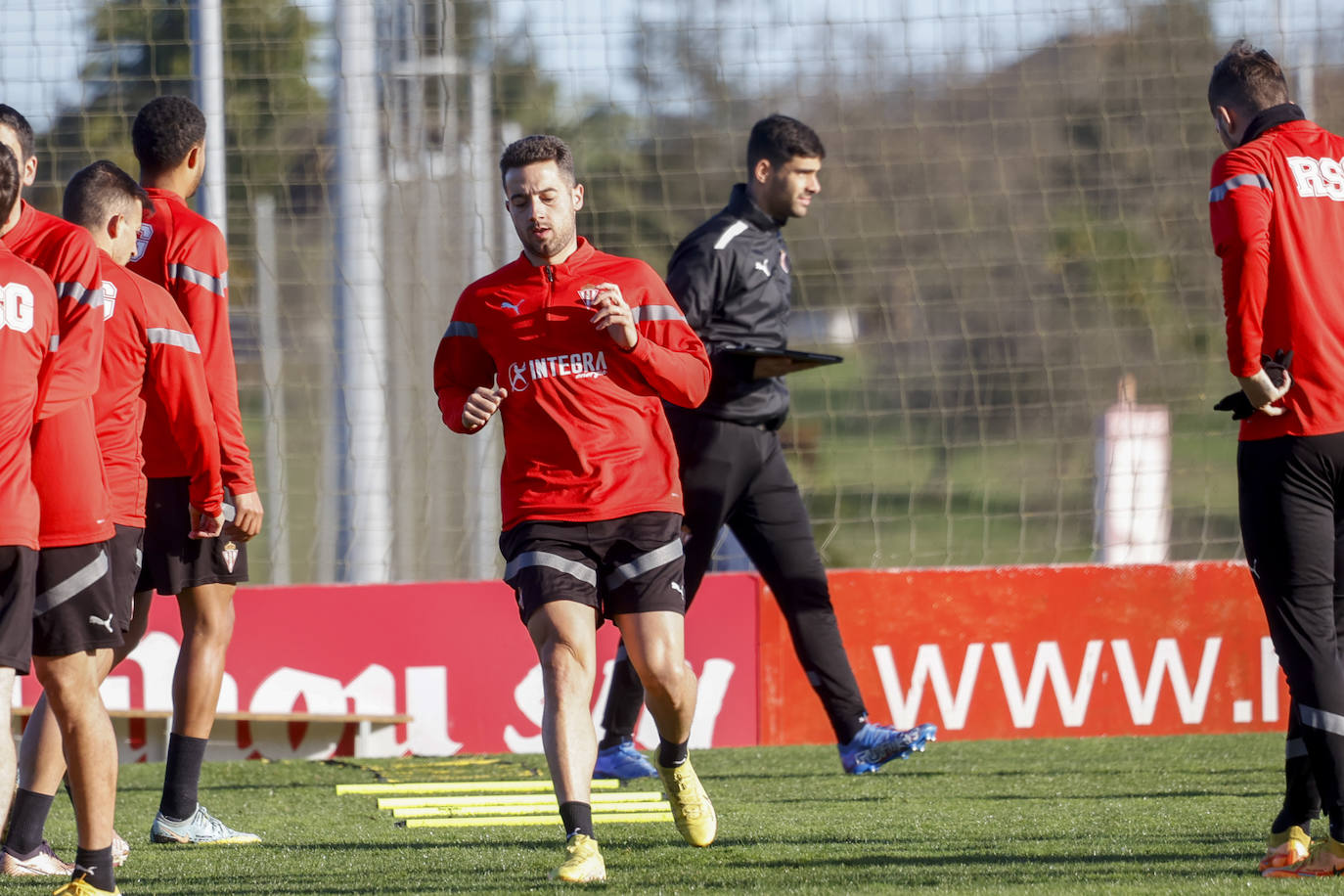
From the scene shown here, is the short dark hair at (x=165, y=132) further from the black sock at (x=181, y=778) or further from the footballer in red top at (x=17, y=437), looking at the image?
the black sock at (x=181, y=778)

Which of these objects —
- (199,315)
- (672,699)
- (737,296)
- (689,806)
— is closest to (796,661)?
(737,296)

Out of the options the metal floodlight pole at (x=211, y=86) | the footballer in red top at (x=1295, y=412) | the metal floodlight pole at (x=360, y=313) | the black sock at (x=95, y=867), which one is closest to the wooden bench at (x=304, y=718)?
the metal floodlight pole at (x=360, y=313)

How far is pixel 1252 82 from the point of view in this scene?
4.21m

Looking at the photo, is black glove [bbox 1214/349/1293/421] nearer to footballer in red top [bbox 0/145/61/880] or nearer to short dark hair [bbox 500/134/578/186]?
short dark hair [bbox 500/134/578/186]

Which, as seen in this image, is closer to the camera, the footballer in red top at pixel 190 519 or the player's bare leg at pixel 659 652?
the player's bare leg at pixel 659 652

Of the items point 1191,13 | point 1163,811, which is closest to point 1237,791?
A: point 1163,811

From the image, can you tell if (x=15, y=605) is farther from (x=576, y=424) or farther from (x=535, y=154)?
(x=535, y=154)

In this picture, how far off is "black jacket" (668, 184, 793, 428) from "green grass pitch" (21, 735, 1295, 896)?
1.41 m

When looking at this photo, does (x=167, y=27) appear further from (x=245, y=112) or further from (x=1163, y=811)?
(x=1163, y=811)

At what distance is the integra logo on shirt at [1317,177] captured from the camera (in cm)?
411

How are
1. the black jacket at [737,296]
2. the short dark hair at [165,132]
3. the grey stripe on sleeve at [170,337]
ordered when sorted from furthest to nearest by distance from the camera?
the black jacket at [737,296], the short dark hair at [165,132], the grey stripe on sleeve at [170,337]

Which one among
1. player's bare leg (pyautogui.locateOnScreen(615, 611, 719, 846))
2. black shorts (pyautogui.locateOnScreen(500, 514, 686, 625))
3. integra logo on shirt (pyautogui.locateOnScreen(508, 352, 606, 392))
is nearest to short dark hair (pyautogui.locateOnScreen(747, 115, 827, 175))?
integra logo on shirt (pyautogui.locateOnScreen(508, 352, 606, 392))

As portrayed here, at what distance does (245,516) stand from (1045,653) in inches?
160

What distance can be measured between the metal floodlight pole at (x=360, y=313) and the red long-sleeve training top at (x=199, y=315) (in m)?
2.96
